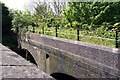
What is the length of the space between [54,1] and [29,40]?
20.7 meters

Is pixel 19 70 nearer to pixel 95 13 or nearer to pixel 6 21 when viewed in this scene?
pixel 95 13

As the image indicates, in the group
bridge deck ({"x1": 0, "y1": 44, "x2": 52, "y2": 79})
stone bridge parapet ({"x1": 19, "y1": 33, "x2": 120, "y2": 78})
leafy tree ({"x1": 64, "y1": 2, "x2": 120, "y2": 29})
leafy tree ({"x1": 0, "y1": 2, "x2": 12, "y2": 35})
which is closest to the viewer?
bridge deck ({"x1": 0, "y1": 44, "x2": 52, "y2": 79})

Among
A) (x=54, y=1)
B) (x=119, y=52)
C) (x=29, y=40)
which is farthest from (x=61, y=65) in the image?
(x=54, y=1)

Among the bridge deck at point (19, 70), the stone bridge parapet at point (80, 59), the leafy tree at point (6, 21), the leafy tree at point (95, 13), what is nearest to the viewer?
the bridge deck at point (19, 70)

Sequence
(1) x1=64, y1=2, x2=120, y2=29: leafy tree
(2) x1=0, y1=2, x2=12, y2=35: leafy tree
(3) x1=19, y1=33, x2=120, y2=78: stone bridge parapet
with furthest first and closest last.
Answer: (2) x1=0, y1=2, x2=12, y2=35: leafy tree, (1) x1=64, y1=2, x2=120, y2=29: leafy tree, (3) x1=19, y1=33, x2=120, y2=78: stone bridge parapet

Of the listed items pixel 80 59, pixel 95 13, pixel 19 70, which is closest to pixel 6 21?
pixel 95 13

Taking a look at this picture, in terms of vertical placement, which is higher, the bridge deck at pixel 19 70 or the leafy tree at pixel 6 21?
the leafy tree at pixel 6 21

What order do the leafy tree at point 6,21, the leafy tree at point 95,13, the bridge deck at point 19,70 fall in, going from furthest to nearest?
the leafy tree at point 6,21 < the leafy tree at point 95,13 < the bridge deck at point 19,70

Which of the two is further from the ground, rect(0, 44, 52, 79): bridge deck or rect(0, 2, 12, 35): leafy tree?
rect(0, 2, 12, 35): leafy tree

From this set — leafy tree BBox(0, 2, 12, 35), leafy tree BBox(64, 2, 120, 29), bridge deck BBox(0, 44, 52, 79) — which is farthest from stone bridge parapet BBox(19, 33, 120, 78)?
leafy tree BBox(0, 2, 12, 35)

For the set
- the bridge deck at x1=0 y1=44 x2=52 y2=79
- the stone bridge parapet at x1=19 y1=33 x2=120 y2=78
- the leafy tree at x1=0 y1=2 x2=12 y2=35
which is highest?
the leafy tree at x1=0 y1=2 x2=12 y2=35

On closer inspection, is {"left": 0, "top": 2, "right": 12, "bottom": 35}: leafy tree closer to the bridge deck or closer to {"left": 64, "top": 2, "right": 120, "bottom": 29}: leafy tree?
{"left": 64, "top": 2, "right": 120, "bottom": 29}: leafy tree

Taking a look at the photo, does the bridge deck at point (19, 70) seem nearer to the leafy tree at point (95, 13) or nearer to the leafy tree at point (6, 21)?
the leafy tree at point (95, 13)

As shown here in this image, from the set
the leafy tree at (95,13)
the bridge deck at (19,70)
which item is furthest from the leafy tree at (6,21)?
the bridge deck at (19,70)
